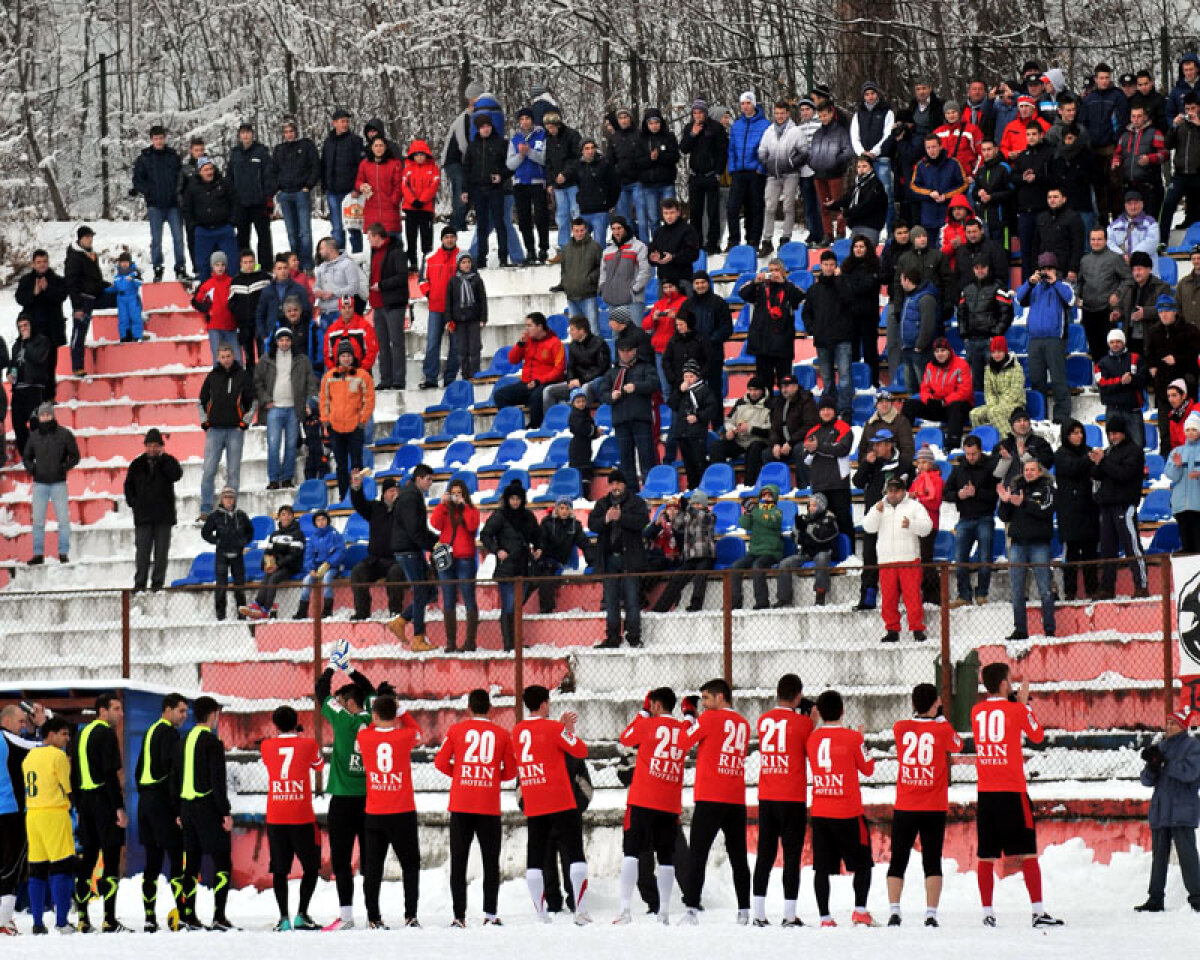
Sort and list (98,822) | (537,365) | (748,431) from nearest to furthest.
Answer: (98,822) < (748,431) < (537,365)

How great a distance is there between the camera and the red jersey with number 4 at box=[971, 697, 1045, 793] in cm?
1555

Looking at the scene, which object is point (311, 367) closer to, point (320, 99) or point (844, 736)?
point (844, 736)

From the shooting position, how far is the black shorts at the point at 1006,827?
1552cm

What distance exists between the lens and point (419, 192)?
2859 centimetres

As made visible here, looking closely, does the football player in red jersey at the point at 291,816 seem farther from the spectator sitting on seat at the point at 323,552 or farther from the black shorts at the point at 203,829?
the spectator sitting on seat at the point at 323,552

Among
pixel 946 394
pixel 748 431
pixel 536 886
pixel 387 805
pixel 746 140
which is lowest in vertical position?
pixel 536 886

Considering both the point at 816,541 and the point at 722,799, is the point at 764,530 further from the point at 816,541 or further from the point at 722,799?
the point at 722,799

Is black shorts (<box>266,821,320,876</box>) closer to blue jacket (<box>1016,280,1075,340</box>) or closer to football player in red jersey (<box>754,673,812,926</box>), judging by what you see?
football player in red jersey (<box>754,673,812,926</box>)

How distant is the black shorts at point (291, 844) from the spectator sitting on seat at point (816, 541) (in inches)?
220

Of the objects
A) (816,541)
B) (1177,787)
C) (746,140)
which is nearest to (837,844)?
(1177,787)

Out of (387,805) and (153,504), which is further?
(153,504)

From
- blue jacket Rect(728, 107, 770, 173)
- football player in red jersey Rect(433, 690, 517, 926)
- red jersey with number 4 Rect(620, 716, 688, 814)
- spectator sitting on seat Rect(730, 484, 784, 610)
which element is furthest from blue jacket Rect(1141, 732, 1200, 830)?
blue jacket Rect(728, 107, 770, 173)

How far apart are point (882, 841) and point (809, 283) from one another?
406 inches

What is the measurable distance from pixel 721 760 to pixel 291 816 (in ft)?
9.90
